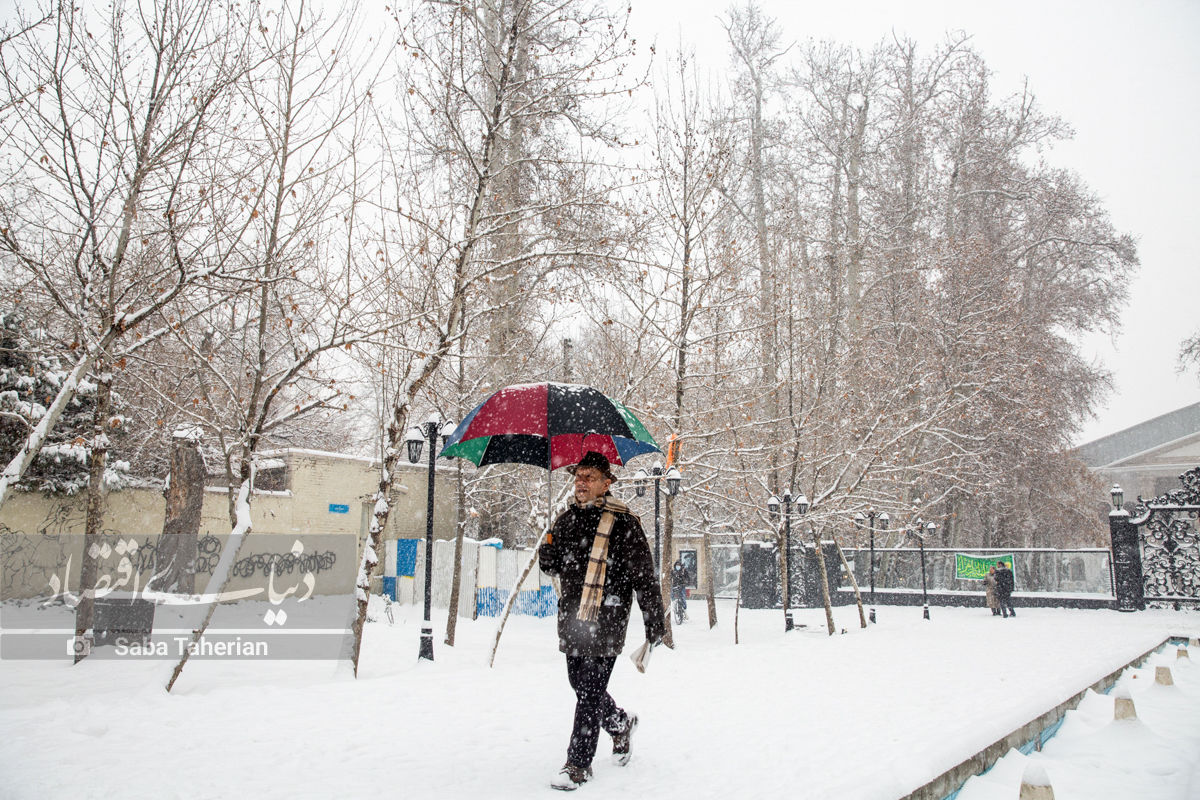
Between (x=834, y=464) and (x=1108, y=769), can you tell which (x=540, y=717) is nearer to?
(x=1108, y=769)

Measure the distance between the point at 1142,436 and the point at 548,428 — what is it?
55821 millimetres

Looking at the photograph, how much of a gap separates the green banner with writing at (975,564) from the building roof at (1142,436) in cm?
2896

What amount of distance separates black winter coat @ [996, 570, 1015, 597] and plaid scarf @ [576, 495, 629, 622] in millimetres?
18950

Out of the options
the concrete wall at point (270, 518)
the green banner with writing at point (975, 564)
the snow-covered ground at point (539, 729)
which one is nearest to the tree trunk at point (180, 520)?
the concrete wall at point (270, 518)

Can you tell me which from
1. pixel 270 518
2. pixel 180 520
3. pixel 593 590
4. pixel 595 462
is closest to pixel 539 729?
pixel 593 590

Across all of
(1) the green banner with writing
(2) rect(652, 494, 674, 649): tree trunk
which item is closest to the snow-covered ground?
(2) rect(652, 494, 674, 649): tree trunk

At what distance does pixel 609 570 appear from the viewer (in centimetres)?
410

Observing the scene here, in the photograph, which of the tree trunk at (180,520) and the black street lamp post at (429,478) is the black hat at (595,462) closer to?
the black street lamp post at (429,478)

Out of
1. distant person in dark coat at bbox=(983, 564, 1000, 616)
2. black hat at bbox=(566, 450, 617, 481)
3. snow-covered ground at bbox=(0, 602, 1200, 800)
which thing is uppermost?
black hat at bbox=(566, 450, 617, 481)

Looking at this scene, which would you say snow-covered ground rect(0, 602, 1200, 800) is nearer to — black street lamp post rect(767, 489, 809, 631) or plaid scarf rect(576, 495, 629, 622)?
plaid scarf rect(576, 495, 629, 622)

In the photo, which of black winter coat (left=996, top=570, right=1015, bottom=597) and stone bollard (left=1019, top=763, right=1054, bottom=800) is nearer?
stone bollard (left=1019, top=763, right=1054, bottom=800)

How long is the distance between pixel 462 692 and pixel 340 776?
9.11ft

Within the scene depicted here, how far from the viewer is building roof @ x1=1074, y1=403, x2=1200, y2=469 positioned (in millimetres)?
45969

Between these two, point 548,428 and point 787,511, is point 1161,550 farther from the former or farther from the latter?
point 548,428
